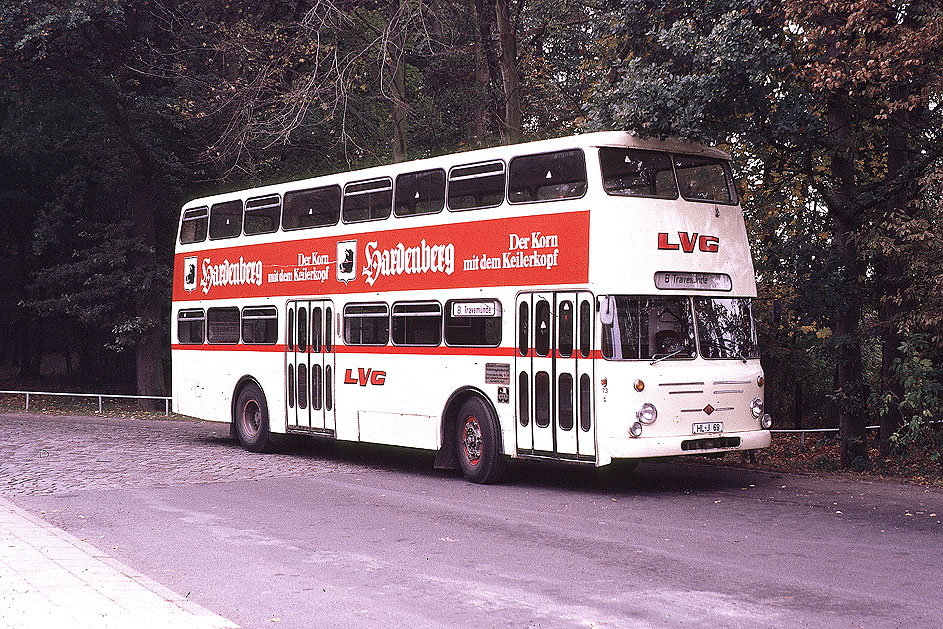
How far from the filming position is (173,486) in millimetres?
15203

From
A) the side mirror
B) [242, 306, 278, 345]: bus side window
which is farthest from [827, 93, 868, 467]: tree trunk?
[242, 306, 278, 345]: bus side window

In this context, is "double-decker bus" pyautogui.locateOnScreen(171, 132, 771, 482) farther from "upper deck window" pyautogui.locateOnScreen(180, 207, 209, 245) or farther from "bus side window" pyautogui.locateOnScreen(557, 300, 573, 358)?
"upper deck window" pyautogui.locateOnScreen(180, 207, 209, 245)

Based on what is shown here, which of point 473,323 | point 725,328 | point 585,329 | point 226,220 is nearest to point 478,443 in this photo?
point 473,323

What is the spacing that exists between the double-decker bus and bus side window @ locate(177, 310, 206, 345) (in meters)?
3.30

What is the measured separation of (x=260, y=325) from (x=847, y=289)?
9276 millimetres

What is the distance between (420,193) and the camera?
16.7 metres

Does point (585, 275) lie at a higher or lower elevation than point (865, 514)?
higher

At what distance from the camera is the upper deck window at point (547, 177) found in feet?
47.3

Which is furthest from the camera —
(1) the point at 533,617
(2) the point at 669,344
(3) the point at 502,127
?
(3) the point at 502,127

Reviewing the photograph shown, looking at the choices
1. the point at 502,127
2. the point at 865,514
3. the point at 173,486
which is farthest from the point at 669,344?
the point at 502,127

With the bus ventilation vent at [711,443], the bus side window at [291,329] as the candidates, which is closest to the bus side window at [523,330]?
the bus ventilation vent at [711,443]

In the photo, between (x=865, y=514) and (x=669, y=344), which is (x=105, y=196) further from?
(x=865, y=514)

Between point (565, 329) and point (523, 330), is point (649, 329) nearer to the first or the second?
point (565, 329)

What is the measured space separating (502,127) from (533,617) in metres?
18.5
